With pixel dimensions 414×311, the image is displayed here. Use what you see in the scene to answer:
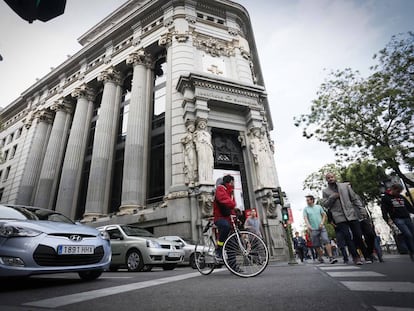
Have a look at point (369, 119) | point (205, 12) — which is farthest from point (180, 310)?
point (205, 12)

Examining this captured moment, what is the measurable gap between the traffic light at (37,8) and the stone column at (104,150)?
15.3 meters

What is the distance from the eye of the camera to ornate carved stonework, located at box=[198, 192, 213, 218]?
11.7 m

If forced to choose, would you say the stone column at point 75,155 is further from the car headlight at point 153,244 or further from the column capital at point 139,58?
the car headlight at point 153,244

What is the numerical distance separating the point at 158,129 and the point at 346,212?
14.2 meters

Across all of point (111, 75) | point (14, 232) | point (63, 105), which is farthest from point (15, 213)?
point (63, 105)

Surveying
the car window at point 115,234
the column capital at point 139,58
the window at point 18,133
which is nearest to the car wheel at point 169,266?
the car window at point 115,234

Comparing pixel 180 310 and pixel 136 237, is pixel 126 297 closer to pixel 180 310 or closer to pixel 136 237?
pixel 180 310

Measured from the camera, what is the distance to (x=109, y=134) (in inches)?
706

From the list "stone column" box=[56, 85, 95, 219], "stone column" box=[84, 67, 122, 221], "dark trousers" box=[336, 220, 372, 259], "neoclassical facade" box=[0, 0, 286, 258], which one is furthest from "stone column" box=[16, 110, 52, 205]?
"dark trousers" box=[336, 220, 372, 259]

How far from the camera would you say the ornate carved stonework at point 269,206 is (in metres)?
12.7

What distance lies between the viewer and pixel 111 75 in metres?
20.4

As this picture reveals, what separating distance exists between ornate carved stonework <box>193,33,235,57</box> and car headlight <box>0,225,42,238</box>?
1738cm

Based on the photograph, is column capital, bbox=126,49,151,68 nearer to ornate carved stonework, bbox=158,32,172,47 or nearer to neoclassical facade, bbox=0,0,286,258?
neoclassical facade, bbox=0,0,286,258

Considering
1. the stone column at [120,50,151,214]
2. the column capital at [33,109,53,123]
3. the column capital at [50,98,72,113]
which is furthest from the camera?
the column capital at [33,109,53,123]
